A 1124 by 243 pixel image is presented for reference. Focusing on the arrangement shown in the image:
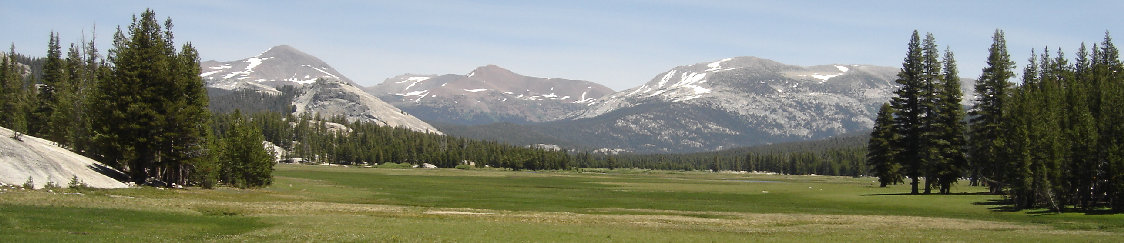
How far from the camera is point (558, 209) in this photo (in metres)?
56.2

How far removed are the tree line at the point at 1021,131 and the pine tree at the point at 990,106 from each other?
0.39 feet

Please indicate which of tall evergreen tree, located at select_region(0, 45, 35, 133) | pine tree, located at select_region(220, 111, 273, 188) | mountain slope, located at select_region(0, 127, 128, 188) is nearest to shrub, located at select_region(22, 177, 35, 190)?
mountain slope, located at select_region(0, 127, 128, 188)

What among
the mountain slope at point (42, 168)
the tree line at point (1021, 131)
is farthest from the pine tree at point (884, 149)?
the mountain slope at point (42, 168)

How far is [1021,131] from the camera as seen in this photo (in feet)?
182

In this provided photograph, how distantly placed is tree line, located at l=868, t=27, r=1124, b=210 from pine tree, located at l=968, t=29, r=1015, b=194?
12cm

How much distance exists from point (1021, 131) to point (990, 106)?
23.0m

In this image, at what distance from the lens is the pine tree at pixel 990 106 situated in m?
72.8

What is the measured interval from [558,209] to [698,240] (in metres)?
25.1

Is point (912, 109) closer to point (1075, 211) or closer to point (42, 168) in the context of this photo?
point (1075, 211)

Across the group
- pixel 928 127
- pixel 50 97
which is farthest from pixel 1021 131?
pixel 50 97

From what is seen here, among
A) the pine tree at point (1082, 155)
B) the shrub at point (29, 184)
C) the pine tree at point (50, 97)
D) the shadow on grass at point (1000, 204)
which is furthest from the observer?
the pine tree at point (50, 97)

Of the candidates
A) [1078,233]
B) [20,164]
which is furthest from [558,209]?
[20,164]

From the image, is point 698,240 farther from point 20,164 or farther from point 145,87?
point 145,87

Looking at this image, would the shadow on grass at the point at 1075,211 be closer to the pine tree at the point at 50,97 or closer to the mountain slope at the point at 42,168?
the mountain slope at the point at 42,168
